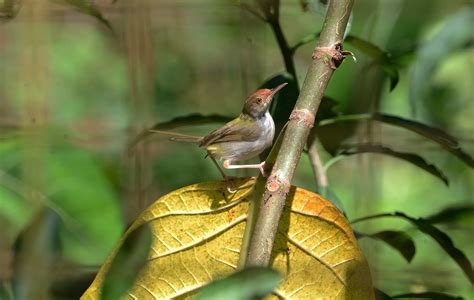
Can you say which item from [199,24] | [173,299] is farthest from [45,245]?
[199,24]

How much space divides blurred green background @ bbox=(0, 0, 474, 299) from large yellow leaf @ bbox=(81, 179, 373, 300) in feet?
0.20

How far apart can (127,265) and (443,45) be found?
1.48 ft

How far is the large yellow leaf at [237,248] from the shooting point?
1.59 feet

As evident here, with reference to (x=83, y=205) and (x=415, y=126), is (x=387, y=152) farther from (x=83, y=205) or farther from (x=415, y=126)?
(x=83, y=205)

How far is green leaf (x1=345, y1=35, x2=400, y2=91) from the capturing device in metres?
0.73

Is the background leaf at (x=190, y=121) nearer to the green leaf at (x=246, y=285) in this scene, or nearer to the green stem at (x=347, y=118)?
the green stem at (x=347, y=118)

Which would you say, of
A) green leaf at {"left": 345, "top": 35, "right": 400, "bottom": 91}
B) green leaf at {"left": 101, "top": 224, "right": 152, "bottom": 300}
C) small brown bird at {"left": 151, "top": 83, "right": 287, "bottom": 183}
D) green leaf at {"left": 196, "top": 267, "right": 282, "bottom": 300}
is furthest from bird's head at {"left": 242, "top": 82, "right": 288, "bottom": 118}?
green leaf at {"left": 196, "top": 267, "right": 282, "bottom": 300}

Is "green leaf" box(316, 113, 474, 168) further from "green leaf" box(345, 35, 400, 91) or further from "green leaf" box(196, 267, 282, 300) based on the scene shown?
"green leaf" box(196, 267, 282, 300)

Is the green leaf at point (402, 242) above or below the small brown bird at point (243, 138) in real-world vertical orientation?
below

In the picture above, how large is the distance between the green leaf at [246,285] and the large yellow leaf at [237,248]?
0.54 feet

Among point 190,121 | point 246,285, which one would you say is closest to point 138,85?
point 190,121

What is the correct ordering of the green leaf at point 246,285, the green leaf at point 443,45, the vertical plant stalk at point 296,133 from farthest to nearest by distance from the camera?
the green leaf at point 443,45 → the vertical plant stalk at point 296,133 → the green leaf at point 246,285

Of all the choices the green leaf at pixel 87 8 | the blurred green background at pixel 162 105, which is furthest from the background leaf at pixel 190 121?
the green leaf at pixel 87 8

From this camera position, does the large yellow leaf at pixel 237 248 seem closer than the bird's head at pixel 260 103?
Yes
